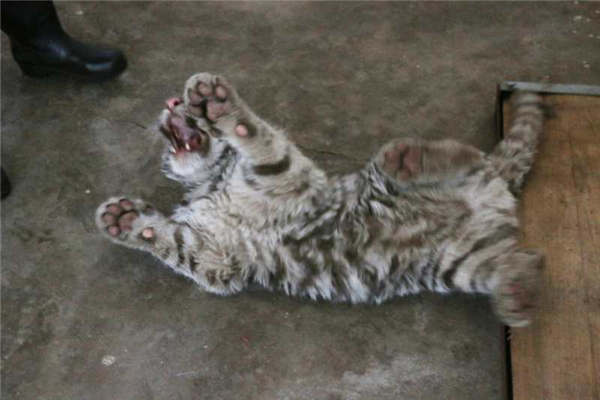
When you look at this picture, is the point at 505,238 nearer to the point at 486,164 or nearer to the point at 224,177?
the point at 486,164

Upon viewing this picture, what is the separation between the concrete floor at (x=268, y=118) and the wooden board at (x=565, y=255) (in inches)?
7.3

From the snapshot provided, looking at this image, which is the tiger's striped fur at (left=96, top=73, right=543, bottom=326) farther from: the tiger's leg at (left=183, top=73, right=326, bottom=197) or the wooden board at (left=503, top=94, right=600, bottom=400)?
the wooden board at (left=503, top=94, right=600, bottom=400)

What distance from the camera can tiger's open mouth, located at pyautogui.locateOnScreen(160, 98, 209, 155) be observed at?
2.97 meters

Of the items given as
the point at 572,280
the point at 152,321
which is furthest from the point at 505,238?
the point at 152,321

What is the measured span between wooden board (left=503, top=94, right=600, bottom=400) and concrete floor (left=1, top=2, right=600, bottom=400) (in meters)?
0.19

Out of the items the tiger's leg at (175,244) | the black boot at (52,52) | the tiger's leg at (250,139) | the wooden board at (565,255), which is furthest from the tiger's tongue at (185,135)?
the wooden board at (565,255)

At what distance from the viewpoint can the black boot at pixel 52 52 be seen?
3.82 metres

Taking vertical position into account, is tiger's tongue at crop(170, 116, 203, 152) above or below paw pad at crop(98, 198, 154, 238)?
above

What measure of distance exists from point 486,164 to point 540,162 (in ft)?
1.40

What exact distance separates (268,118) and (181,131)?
31.1 inches

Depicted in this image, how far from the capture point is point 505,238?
275 centimetres

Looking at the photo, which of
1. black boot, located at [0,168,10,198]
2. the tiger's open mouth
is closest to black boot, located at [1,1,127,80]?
black boot, located at [0,168,10,198]

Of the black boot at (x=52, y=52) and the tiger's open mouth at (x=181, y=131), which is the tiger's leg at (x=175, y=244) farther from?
the black boot at (x=52, y=52)

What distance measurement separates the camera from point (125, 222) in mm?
2998
